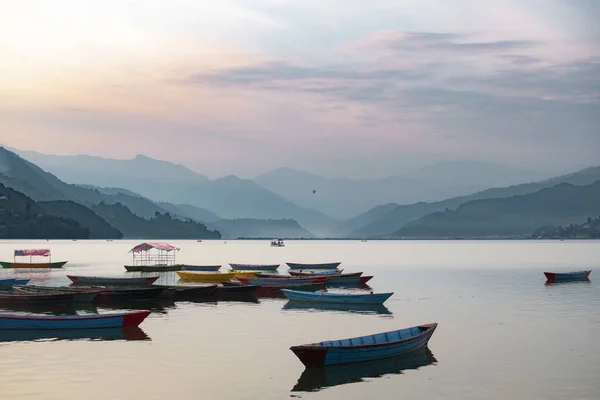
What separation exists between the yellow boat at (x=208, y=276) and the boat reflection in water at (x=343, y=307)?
102ft

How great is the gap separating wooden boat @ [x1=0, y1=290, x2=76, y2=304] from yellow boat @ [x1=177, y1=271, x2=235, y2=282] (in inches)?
1450

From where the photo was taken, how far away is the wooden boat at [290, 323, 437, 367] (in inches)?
1487

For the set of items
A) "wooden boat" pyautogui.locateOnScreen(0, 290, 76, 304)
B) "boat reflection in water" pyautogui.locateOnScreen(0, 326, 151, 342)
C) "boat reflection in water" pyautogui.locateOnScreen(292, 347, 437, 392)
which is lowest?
"boat reflection in water" pyautogui.locateOnScreen(292, 347, 437, 392)

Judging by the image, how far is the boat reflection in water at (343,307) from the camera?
6556cm

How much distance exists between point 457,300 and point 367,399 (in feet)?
155

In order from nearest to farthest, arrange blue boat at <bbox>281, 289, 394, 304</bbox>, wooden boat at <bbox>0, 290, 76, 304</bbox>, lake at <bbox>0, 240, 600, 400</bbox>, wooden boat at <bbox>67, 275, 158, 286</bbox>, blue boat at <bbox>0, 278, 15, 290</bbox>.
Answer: lake at <bbox>0, 240, 600, 400</bbox> < wooden boat at <bbox>0, 290, 76, 304</bbox> < blue boat at <bbox>281, 289, 394, 304</bbox> < blue boat at <bbox>0, 278, 15, 290</bbox> < wooden boat at <bbox>67, 275, 158, 286</bbox>

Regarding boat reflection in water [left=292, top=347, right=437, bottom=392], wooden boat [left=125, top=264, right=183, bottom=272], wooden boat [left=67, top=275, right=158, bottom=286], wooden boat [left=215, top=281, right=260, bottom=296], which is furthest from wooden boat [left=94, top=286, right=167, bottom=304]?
wooden boat [left=125, top=264, right=183, bottom=272]

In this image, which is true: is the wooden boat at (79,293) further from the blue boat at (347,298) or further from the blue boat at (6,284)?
the blue boat at (347,298)

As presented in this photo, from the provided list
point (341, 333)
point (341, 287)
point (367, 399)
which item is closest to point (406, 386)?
point (367, 399)

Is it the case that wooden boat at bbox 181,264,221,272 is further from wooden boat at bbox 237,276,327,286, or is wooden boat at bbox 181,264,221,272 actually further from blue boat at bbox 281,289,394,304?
blue boat at bbox 281,289,394,304

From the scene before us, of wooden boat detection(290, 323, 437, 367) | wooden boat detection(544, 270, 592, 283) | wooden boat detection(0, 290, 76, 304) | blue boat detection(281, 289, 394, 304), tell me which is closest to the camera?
wooden boat detection(290, 323, 437, 367)

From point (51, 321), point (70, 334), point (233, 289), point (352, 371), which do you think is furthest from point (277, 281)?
point (352, 371)

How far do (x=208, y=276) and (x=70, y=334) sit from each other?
5499 cm

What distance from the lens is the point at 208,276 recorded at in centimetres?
10481
